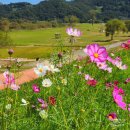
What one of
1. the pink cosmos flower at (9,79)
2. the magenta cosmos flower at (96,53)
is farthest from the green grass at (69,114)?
the magenta cosmos flower at (96,53)

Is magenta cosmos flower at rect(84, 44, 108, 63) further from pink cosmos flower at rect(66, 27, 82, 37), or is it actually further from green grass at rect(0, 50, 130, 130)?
pink cosmos flower at rect(66, 27, 82, 37)

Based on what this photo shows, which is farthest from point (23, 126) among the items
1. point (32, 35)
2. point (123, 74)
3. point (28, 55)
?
point (32, 35)

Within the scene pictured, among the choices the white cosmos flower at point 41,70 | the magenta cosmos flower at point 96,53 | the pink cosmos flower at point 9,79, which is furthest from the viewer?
the pink cosmos flower at point 9,79

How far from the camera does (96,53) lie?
2.74 metres

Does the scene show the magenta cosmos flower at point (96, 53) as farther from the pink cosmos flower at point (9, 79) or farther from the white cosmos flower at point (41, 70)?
the pink cosmos flower at point (9, 79)

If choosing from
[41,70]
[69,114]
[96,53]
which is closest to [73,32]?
[41,70]

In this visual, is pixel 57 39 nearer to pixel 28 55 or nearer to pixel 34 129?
pixel 34 129

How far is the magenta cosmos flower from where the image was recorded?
8.76 feet

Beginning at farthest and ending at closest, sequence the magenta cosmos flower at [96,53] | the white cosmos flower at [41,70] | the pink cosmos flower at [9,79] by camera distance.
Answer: the pink cosmos flower at [9,79], the white cosmos flower at [41,70], the magenta cosmos flower at [96,53]

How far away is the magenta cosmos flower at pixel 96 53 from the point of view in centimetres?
267

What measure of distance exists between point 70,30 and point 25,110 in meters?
1.39

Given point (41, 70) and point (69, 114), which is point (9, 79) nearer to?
point (41, 70)

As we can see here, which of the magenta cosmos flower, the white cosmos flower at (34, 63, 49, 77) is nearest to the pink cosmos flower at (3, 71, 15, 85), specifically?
the white cosmos flower at (34, 63, 49, 77)

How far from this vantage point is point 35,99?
17.5 feet
